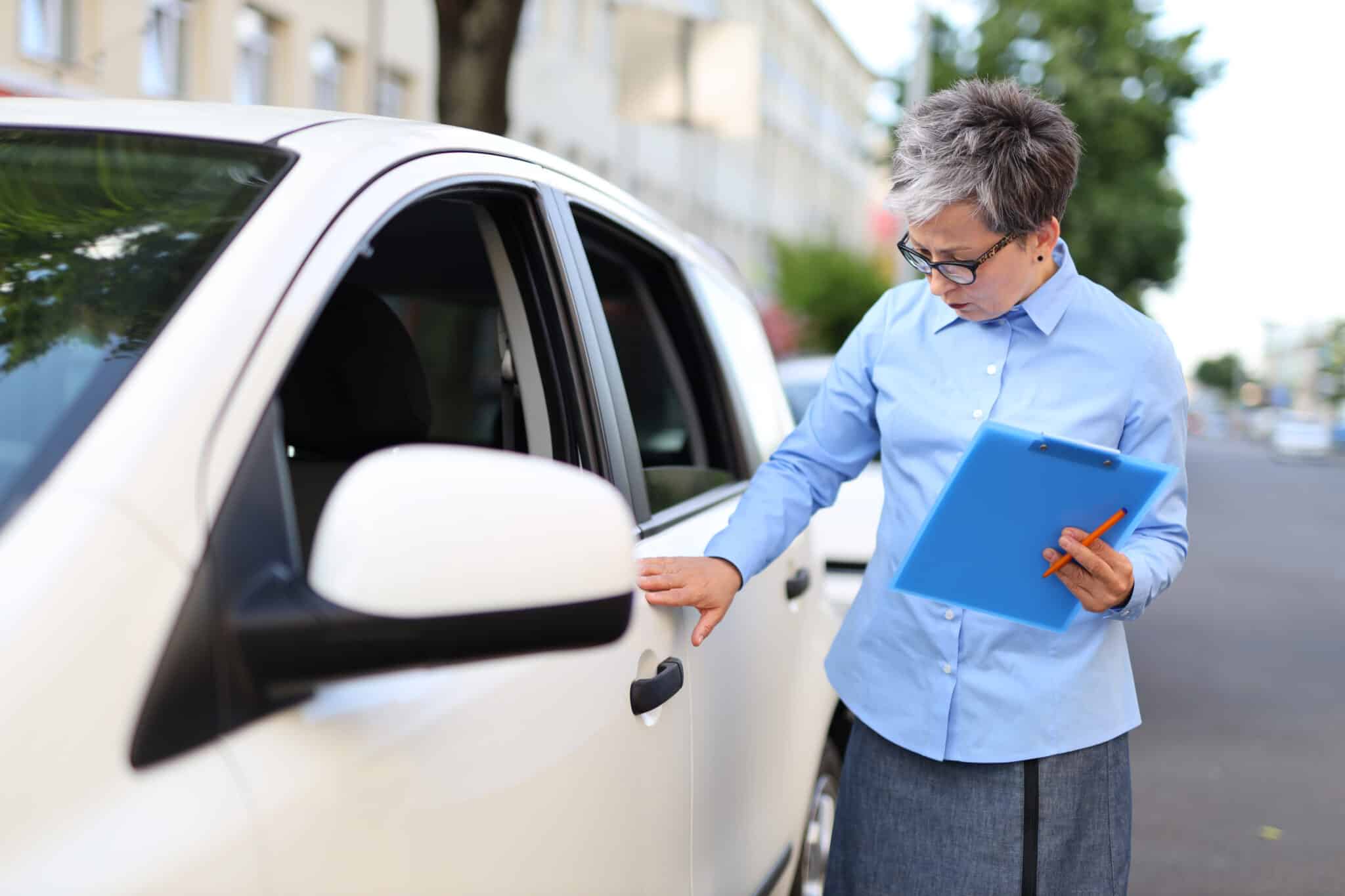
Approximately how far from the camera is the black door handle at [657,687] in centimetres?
195

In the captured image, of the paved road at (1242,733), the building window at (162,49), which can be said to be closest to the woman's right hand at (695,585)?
the paved road at (1242,733)

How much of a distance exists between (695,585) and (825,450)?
513 millimetres

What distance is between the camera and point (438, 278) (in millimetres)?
3357

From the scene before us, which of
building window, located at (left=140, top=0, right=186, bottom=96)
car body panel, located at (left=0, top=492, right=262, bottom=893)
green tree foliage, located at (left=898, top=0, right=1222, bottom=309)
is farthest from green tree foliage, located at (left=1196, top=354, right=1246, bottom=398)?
car body panel, located at (left=0, top=492, right=262, bottom=893)

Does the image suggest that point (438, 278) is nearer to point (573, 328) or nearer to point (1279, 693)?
point (573, 328)

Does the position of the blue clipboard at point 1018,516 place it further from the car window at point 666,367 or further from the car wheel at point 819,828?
the car wheel at point 819,828

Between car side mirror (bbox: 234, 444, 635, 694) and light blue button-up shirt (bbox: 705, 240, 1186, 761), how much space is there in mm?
1012

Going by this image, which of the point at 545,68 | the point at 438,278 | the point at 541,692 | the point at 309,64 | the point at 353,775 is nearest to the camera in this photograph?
the point at 353,775

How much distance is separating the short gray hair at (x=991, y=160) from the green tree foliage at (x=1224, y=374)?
563 ft

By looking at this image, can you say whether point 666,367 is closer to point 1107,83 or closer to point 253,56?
point 253,56

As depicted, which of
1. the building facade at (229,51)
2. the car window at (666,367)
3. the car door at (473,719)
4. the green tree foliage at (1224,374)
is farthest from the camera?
the green tree foliage at (1224,374)

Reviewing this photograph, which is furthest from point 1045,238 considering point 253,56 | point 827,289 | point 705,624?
point 827,289

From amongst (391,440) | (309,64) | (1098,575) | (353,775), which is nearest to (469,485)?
(353,775)

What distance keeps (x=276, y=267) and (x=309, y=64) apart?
1783cm
